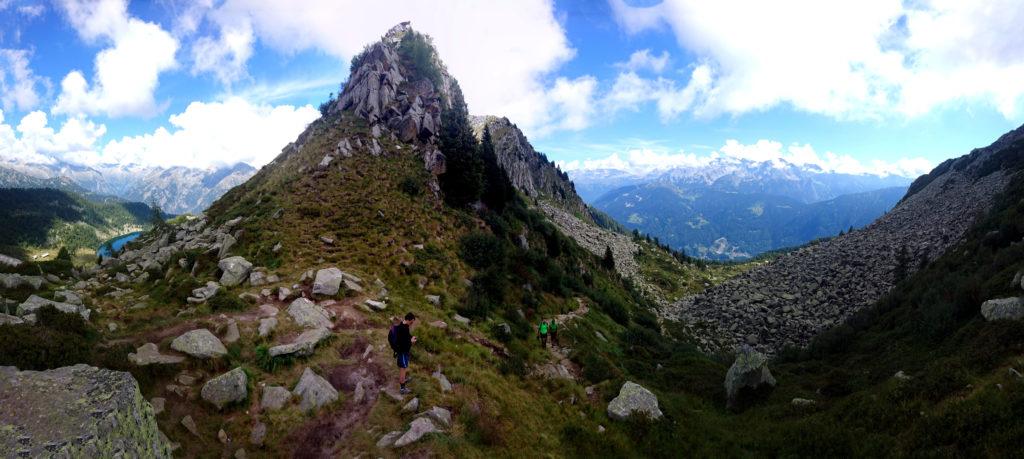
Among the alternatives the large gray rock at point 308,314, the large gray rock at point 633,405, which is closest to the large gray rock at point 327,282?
the large gray rock at point 308,314

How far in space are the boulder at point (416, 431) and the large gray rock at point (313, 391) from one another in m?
3.36

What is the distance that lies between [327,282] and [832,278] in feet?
230

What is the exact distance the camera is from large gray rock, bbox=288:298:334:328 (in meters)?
19.0

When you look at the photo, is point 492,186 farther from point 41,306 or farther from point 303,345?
point 41,306

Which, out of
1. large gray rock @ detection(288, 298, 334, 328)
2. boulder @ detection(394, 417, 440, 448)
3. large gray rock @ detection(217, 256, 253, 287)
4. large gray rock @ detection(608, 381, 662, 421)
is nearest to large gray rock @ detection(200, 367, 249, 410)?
large gray rock @ detection(288, 298, 334, 328)

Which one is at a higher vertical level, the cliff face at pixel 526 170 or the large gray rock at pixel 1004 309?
the cliff face at pixel 526 170

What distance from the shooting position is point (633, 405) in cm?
1880

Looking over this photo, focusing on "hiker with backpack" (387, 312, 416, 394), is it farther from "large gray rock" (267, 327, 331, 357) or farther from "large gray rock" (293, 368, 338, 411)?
"large gray rock" (267, 327, 331, 357)

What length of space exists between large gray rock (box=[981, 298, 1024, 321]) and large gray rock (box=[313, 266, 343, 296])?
31.5 meters

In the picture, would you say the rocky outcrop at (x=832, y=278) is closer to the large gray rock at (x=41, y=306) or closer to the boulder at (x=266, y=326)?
the boulder at (x=266, y=326)

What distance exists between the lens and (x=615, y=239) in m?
132

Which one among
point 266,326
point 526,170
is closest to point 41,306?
point 266,326

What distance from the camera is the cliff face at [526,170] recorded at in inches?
6107

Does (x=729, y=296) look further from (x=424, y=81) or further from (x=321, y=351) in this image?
(x=321, y=351)
